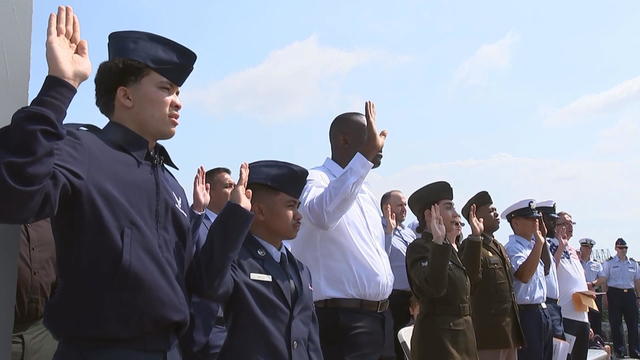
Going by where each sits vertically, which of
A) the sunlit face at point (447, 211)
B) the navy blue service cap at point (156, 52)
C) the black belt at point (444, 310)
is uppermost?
the navy blue service cap at point (156, 52)

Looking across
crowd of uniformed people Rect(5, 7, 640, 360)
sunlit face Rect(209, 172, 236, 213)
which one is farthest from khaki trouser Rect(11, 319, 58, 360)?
sunlit face Rect(209, 172, 236, 213)

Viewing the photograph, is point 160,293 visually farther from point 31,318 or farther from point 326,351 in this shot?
point 326,351

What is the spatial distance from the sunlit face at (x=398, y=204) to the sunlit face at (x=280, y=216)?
480 cm

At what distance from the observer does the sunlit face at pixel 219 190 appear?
Answer: 6453mm

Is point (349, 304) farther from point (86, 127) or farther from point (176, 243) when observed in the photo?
point (86, 127)

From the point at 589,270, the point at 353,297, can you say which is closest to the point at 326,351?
the point at 353,297

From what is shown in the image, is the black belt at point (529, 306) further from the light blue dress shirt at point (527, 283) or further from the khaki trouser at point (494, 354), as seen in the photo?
the khaki trouser at point (494, 354)

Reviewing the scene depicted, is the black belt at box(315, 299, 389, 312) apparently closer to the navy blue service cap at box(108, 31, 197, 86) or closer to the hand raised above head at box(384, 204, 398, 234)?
the navy blue service cap at box(108, 31, 197, 86)

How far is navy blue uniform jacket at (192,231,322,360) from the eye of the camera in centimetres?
302

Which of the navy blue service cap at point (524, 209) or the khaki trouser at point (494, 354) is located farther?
the navy blue service cap at point (524, 209)

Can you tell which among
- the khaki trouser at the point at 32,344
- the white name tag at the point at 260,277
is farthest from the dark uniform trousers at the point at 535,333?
the khaki trouser at the point at 32,344

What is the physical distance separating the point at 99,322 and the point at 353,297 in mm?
2328

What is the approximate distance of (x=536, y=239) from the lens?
725 centimetres

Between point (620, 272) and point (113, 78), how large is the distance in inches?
576
